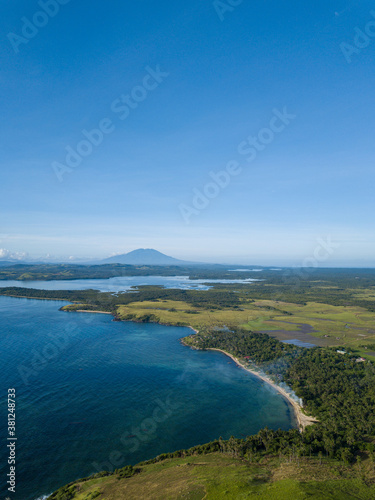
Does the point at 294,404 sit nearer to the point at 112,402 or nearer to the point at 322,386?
the point at 322,386

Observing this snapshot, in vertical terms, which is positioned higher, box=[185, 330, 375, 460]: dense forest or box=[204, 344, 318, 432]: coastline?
box=[185, 330, 375, 460]: dense forest

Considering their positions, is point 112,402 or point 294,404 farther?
point 294,404

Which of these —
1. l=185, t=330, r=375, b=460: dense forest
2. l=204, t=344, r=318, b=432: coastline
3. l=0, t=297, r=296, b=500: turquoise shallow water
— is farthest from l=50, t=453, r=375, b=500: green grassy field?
l=204, t=344, r=318, b=432: coastline

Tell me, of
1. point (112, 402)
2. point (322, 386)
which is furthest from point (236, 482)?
point (322, 386)

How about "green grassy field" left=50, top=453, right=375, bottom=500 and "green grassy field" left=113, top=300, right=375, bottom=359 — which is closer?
"green grassy field" left=50, top=453, right=375, bottom=500

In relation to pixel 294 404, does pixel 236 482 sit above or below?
above

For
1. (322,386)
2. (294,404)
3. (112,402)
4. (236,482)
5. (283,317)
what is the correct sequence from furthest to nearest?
(283,317)
(322,386)
(294,404)
(112,402)
(236,482)

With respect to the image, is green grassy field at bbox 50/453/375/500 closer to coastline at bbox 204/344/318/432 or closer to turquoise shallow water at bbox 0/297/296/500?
turquoise shallow water at bbox 0/297/296/500

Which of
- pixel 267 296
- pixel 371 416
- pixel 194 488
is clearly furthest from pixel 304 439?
pixel 267 296
